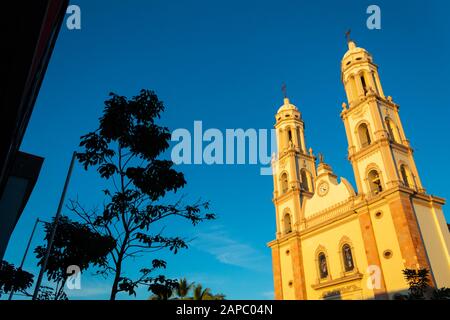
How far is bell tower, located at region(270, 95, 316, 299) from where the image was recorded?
2909cm

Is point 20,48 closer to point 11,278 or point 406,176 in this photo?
point 11,278

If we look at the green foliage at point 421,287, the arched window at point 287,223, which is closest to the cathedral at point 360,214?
the arched window at point 287,223

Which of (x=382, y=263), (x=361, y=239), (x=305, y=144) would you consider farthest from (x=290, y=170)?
(x=382, y=263)

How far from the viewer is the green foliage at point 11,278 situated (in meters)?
13.2

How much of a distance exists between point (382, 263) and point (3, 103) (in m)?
23.7

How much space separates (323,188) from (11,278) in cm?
2512

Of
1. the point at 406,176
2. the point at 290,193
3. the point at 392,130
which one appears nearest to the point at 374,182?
the point at 406,176

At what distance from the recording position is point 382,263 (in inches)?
875

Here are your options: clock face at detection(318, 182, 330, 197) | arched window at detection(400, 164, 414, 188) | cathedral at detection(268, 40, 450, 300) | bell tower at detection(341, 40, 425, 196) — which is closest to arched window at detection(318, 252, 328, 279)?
cathedral at detection(268, 40, 450, 300)

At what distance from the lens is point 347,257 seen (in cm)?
2531

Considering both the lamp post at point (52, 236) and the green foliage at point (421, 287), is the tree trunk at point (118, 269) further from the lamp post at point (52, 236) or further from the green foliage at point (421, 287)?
the green foliage at point (421, 287)

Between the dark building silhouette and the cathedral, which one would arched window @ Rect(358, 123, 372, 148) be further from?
the dark building silhouette

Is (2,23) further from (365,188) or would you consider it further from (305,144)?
(305,144)

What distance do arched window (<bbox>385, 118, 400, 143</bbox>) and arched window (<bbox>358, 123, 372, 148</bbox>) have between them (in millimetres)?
1724
